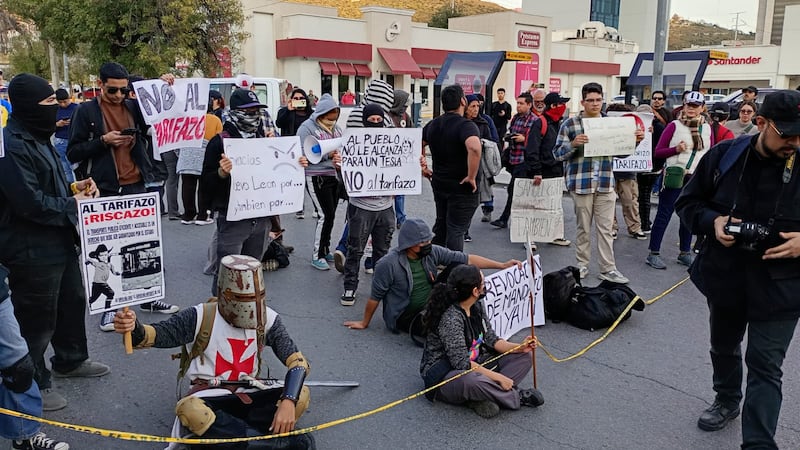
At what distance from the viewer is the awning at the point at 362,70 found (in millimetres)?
38000

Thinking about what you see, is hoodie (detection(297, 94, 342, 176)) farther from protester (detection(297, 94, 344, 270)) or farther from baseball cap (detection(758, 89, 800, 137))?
baseball cap (detection(758, 89, 800, 137))

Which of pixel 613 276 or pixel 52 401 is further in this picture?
pixel 613 276

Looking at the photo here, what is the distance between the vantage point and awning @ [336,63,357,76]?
37312 millimetres

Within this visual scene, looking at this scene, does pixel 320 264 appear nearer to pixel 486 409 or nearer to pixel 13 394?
pixel 486 409

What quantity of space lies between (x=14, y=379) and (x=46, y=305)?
0.78 m

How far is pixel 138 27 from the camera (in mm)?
23328

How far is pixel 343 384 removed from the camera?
4414 millimetres

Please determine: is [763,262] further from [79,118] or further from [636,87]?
[636,87]

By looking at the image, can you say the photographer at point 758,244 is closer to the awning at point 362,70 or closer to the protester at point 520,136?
the protester at point 520,136

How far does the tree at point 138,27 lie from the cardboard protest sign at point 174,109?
17754 mm

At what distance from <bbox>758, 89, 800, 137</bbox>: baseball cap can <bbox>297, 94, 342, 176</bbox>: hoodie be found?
420 centimetres

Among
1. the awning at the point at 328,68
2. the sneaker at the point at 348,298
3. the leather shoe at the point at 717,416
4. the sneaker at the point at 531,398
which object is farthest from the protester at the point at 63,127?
the awning at the point at 328,68

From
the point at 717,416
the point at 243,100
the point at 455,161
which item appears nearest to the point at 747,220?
the point at 717,416

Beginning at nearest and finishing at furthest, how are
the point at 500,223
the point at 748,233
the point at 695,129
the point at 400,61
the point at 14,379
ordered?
the point at 14,379 → the point at 748,233 → the point at 695,129 → the point at 500,223 → the point at 400,61
